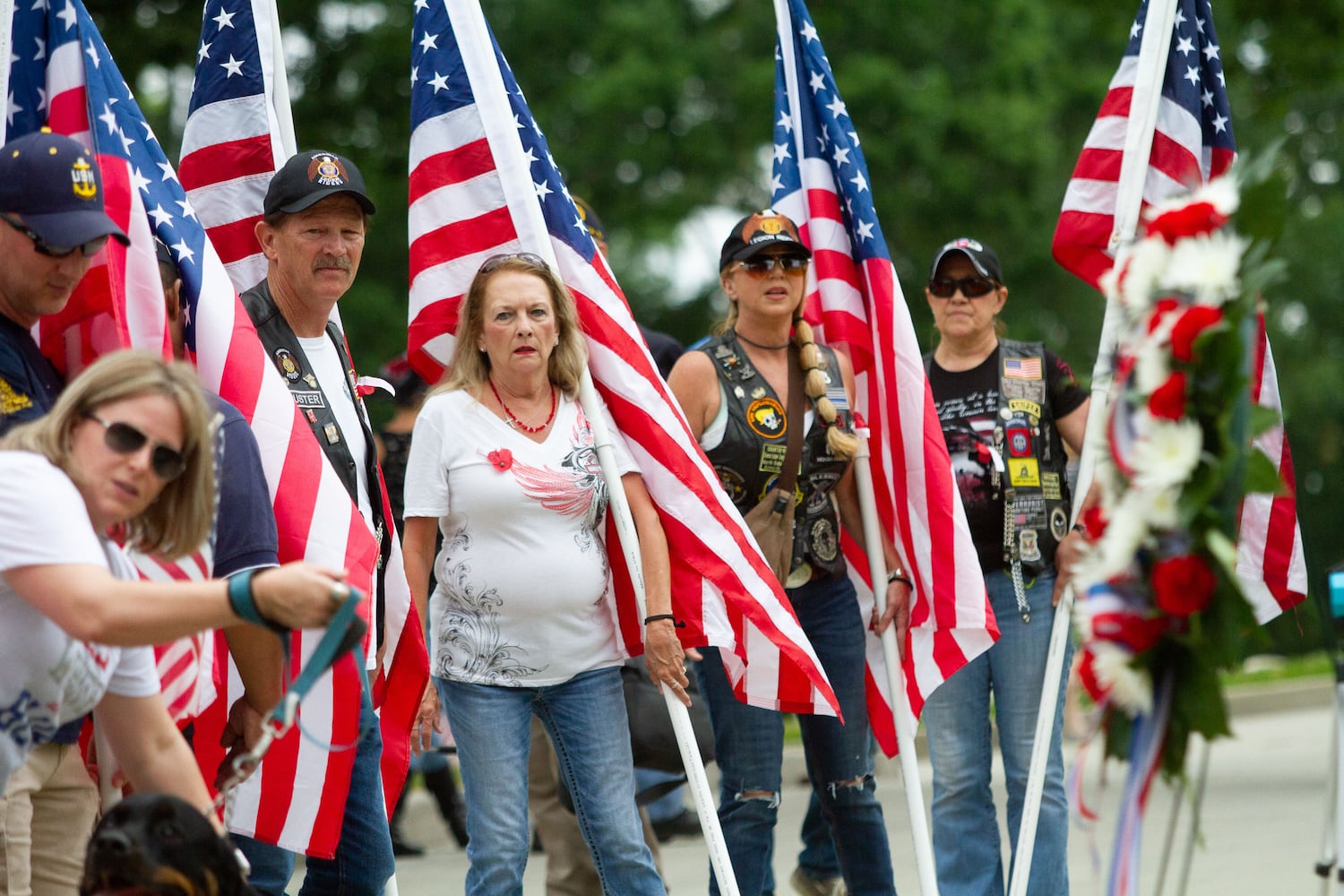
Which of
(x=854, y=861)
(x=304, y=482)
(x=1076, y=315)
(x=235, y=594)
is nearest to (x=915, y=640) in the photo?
(x=854, y=861)

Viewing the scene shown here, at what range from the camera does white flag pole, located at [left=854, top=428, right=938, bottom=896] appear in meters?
5.42

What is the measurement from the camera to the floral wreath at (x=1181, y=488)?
3076mm

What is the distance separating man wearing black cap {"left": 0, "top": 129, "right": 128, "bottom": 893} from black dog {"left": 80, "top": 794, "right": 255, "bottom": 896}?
349 millimetres

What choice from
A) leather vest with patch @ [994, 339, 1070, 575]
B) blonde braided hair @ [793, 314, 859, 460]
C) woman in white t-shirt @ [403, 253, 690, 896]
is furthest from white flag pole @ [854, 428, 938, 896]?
woman in white t-shirt @ [403, 253, 690, 896]

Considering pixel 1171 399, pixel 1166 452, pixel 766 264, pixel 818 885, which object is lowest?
pixel 818 885

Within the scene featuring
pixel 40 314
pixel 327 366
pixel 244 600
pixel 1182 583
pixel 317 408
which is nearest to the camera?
pixel 244 600

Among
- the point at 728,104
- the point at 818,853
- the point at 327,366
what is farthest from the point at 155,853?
the point at 728,104

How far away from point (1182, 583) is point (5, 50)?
338 centimetres

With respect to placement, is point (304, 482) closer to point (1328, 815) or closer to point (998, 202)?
point (1328, 815)

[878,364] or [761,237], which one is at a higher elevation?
[761,237]

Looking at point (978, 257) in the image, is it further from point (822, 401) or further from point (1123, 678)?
point (1123, 678)

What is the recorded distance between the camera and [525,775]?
15.4ft

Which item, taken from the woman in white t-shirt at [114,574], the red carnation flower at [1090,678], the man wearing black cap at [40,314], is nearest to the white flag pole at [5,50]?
the man wearing black cap at [40,314]

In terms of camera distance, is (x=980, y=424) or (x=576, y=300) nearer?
(x=576, y=300)
